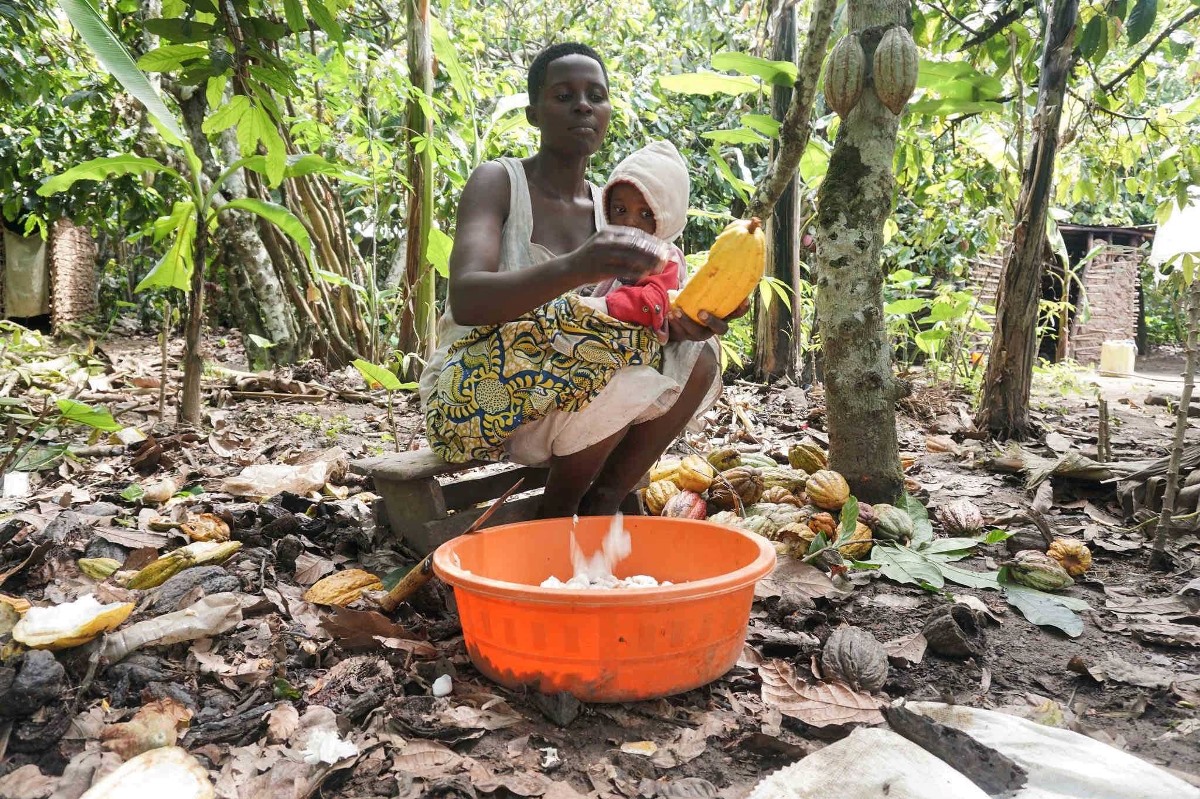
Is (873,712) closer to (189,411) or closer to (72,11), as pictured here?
(72,11)

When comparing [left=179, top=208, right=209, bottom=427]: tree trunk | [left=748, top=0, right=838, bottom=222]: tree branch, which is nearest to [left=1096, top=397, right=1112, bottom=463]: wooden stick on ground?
[left=748, top=0, right=838, bottom=222]: tree branch

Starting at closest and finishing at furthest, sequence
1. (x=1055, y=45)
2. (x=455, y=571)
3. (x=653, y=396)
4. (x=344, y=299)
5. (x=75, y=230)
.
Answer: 1. (x=455, y=571)
2. (x=653, y=396)
3. (x=1055, y=45)
4. (x=344, y=299)
5. (x=75, y=230)

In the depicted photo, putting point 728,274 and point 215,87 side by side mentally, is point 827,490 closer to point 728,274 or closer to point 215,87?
point 728,274

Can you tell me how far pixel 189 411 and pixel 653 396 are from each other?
84.7 inches

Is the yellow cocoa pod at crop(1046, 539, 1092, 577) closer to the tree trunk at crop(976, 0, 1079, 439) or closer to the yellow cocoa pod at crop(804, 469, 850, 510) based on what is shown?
the yellow cocoa pod at crop(804, 469, 850, 510)

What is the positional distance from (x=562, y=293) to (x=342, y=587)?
852mm

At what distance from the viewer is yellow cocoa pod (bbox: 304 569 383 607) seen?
1771mm

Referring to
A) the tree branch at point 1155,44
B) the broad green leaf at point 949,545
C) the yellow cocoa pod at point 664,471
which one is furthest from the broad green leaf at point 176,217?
the tree branch at point 1155,44

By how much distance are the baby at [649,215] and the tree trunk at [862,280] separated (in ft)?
2.61

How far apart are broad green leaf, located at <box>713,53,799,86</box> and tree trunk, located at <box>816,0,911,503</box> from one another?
20.4 inches

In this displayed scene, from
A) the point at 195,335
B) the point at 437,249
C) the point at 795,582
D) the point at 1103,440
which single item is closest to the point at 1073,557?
the point at 795,582

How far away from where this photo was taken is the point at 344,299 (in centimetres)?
487

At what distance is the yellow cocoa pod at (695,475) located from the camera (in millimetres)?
2473

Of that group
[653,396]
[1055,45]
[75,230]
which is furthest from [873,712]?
[75,230]
